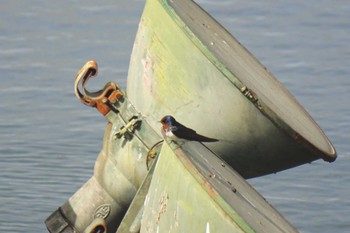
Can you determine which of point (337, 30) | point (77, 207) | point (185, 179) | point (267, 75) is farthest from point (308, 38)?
point (185, 179)

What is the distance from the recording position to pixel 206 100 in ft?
15.9

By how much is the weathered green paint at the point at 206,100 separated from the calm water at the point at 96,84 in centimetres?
209

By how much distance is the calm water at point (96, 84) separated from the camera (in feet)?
24.2

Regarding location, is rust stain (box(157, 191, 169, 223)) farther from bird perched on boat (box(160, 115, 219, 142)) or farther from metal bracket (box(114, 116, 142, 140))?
metal bracket (box(114, 116, 142, 140))

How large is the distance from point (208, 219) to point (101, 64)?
5373mm

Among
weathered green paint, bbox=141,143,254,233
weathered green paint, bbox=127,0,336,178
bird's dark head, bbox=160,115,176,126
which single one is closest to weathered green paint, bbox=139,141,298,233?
weathered green paint, bbox=141,143,254,233

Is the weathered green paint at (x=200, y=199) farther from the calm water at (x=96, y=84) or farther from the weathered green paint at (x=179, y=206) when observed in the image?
the calm water at (x=96, y=84)

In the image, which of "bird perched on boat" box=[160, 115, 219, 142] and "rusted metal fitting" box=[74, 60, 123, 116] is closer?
"bird perched on boat" box=[160, 115, 219, 142]

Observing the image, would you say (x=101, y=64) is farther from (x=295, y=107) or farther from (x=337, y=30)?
(x=295, y=107)

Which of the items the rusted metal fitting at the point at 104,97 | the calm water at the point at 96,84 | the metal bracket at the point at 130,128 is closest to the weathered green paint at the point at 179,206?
the metal bracket at the point at 130,128

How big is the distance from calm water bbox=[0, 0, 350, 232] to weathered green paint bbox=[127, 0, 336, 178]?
A: 2094mm

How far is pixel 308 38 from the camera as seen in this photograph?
9922 millimetres

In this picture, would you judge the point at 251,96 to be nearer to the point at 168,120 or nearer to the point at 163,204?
the point at 168,120

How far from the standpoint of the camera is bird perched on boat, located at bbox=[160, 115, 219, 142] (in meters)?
4.42
